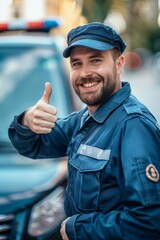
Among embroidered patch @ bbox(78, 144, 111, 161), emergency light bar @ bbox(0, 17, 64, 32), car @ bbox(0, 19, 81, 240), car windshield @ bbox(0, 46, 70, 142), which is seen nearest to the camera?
embroidered patch @ bbox(78, 144, 111, 161)

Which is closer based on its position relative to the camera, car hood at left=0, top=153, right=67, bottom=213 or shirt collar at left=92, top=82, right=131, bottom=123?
shirt collar at left=92, top=82, right=131, bottom=123

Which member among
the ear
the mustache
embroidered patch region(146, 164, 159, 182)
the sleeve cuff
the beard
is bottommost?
the sleeve cuff

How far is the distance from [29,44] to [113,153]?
2491mm

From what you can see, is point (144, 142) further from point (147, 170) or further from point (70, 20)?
point (70, 20)

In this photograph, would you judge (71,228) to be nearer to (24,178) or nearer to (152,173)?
(152,173)

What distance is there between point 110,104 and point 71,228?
0.47m

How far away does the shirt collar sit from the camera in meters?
2.26

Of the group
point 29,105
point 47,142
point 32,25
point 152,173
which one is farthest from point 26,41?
point 152,173

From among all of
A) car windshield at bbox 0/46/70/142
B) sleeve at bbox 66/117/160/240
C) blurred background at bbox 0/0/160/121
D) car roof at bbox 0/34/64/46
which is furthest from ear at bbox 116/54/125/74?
blurred background at bbox 0/0/160/121

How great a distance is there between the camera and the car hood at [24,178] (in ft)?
10.2

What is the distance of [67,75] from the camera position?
425 centimetres

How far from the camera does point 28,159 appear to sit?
3613 millimetres

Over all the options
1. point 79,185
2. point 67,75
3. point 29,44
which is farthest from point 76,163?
point 29,44

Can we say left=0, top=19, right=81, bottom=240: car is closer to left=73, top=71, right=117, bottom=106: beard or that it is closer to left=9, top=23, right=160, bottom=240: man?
left=9, top=23, right=160, bottom=240: man
